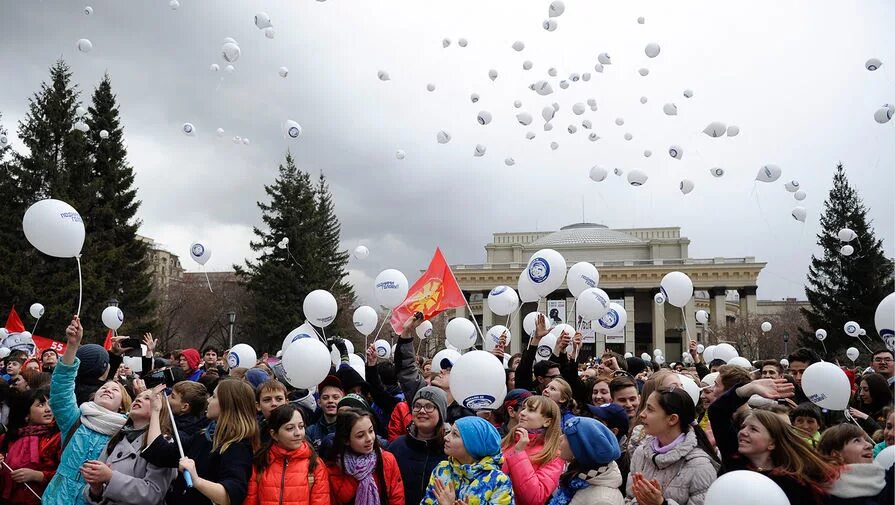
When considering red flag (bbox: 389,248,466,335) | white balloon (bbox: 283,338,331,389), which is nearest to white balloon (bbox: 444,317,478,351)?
red flag (bbox: 389,248,466,335)

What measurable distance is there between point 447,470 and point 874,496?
221 centimetres

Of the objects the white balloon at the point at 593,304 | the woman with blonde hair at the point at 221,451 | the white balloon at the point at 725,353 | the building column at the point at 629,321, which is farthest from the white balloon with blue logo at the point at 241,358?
the building column at the point at 629,321

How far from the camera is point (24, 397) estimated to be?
586 centimetres

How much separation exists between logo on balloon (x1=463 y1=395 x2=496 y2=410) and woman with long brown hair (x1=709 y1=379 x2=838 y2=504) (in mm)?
1833

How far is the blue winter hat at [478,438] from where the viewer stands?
403cm

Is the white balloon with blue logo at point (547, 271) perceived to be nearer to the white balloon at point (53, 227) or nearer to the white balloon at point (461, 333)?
the white balloon at point (461, 333)

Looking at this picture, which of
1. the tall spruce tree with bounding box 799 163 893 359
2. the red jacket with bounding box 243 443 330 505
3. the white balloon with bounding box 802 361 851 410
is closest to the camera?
the red jacket with bounding box 243 443 330 505

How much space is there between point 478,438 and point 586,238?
6945cm

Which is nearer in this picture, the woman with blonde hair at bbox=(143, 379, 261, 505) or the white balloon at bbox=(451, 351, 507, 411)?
the woman with blonde hair at bbox=(143, 379, 261, 505)

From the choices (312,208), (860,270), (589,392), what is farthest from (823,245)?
(589,392)

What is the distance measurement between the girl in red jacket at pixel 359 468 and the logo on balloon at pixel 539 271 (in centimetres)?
568

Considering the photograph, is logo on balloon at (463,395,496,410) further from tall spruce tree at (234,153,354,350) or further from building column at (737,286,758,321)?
building column at (737,286,758,321)

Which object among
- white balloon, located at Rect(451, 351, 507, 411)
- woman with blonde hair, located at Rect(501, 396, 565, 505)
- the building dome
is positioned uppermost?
the building dome

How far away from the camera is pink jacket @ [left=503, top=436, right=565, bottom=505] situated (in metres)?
4.18
